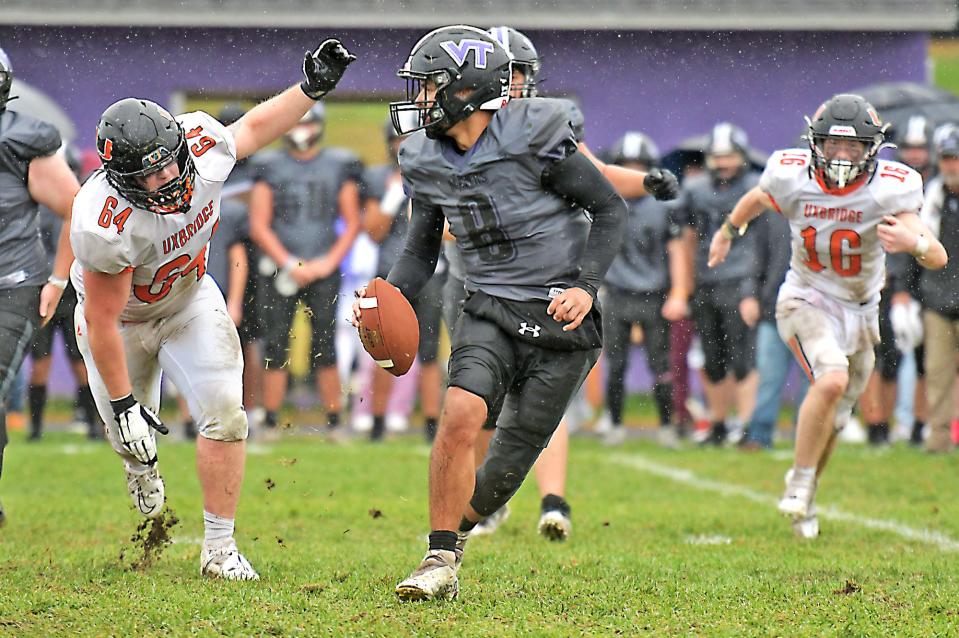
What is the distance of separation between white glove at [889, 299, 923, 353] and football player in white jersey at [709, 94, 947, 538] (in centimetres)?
412

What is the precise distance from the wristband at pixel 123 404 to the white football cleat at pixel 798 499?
279cm

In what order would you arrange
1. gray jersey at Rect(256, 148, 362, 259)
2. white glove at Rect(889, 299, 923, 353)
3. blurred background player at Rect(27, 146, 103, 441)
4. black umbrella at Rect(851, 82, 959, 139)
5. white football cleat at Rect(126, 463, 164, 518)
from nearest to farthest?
white football cleat at Rect(126, 463, 164, 518)
blurred background player at Rect(27, 146, 103, 441)
gray jersey at Rect(256, 148, 362, 259)
white glove at Rect(889, 299, 923, 353)
black umbrella at Rect(851, 82, 959, 139)

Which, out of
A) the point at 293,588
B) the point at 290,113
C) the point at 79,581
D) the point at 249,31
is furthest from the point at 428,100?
the point at 249,31

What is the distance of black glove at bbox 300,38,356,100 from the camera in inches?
196

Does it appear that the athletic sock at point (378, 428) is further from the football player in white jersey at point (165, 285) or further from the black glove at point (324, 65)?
the black glove at point (324, 65)

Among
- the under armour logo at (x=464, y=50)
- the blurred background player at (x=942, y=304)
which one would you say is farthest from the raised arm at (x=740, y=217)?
the blurred background player at (x=942, y=304)

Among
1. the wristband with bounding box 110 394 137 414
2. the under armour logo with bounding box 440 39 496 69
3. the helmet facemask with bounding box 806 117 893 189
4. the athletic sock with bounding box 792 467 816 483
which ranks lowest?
the athletic sock with bounding box 792 467 816 483

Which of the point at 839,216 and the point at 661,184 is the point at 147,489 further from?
the point at 839,216

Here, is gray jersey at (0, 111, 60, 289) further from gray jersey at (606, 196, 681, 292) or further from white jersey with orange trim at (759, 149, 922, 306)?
gray jersey at (606, 196, 681, 292)

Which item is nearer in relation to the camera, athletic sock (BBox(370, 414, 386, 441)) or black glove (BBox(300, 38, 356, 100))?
black glove (BBox(300, 38, 356, 100))

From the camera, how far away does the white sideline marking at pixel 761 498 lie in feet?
20.3

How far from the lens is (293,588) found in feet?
15.2

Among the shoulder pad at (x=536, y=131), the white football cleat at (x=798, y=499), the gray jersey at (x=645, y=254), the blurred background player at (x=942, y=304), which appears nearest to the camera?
the shoulder pad at (x=536, y=131)

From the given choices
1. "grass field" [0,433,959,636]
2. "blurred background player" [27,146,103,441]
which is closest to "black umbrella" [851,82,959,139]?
"grass field" [0,433,959,636]
